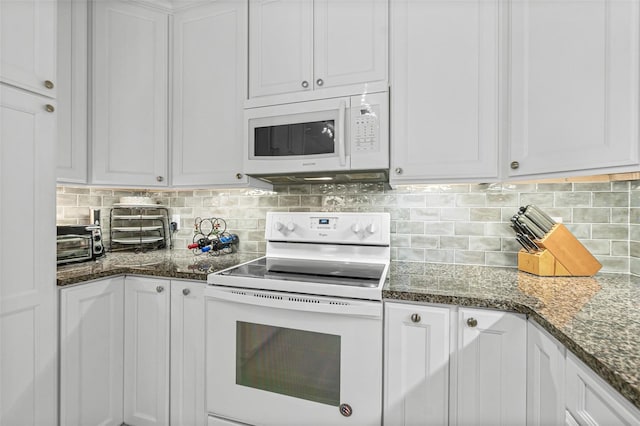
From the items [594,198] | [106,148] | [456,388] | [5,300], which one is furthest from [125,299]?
[594,198]

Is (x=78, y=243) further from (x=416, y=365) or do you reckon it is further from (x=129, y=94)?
(x=416, y=365)

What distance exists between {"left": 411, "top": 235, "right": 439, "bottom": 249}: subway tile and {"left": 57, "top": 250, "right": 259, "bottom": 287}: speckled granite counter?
1.04m

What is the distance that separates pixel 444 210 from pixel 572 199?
1.99ft

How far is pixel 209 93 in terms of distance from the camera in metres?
1.90

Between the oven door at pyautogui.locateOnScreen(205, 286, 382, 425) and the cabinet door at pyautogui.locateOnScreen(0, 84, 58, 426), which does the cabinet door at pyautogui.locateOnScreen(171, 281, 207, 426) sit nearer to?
the oven door at pyautogui.locateOnScreen(205, 286, 382, 425)

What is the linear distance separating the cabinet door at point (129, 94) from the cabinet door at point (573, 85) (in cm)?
198

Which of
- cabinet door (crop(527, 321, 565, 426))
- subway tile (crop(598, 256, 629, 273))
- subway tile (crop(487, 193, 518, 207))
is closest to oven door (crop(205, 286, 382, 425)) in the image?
cabinet door (crop(527, 321, 565, 426))

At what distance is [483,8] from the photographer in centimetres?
144

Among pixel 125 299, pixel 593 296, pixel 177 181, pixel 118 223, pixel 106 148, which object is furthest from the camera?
pixel 118 223

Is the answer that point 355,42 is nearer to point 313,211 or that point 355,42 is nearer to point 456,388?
point 313,211

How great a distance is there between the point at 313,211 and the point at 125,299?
1172 millimetres

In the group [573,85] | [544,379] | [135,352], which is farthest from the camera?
[135,352]

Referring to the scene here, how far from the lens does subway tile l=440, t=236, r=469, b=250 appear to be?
1.76m

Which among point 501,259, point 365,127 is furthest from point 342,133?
point 501,259
